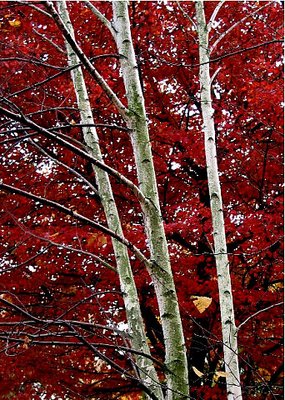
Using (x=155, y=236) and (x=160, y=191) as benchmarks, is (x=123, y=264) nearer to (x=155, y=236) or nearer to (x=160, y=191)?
(x=155, y=236)

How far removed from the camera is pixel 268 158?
566 cm

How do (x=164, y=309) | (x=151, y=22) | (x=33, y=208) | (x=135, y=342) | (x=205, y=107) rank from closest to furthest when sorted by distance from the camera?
(x=164, y=309) → (x=135, y=342) → (x=205, y=107) → (x=33, y=208) → (x=151, y=22)

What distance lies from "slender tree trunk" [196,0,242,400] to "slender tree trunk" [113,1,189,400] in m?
0.52

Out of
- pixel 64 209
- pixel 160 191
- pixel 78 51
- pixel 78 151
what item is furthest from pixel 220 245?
pixel 160 191

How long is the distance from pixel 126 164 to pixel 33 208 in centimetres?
126

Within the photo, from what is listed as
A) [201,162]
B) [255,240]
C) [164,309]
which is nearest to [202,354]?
[255,240]

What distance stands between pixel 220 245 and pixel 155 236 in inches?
43.5

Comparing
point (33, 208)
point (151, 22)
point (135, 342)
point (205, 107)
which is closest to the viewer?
point (135, 342)

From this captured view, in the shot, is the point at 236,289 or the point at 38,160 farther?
the point at 38,160

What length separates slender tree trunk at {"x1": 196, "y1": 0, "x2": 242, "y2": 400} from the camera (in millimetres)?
3354

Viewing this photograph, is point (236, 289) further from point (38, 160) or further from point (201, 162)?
point (38, 160)

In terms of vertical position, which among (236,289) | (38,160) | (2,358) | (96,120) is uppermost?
(96,120)

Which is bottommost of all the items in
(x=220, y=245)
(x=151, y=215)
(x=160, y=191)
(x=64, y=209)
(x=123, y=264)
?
(x=64, y=209)

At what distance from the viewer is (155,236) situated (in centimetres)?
271
